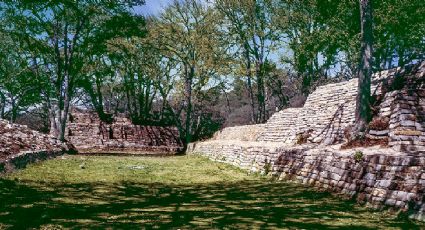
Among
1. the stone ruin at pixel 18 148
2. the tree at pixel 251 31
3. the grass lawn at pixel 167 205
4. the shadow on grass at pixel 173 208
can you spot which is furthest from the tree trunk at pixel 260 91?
the shadow on grass at pixel 173 208

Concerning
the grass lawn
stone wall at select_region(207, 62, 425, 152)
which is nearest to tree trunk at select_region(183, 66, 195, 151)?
stone wall at select_region(207, 62, 425, 152)

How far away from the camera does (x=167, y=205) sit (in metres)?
7.85

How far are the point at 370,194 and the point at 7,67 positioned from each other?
41849 mm

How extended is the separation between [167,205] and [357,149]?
21.0 feet


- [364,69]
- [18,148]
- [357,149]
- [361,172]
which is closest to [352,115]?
[364,69]

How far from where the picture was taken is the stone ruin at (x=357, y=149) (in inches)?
293

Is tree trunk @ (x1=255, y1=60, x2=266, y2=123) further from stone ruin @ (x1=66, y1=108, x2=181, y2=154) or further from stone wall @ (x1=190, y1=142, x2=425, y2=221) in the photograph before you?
stone wall @ (x1=190, y1=142, x2=425, y2=221)

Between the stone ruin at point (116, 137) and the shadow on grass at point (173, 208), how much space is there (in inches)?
850

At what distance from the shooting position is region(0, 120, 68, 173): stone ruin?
11.6 m

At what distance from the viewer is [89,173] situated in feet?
42.6

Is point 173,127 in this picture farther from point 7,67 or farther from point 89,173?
point 89,173

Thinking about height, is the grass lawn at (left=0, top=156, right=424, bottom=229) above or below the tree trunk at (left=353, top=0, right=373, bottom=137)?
below

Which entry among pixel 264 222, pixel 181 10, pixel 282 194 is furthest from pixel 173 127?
pixel 264 222

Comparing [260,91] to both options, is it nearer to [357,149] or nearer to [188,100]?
[188,100]
